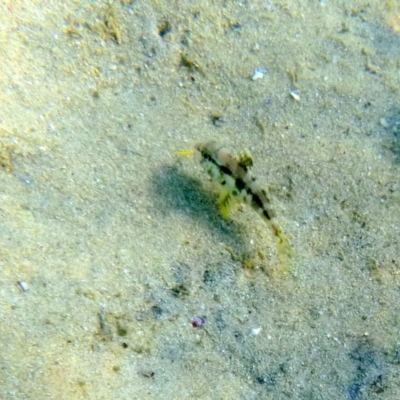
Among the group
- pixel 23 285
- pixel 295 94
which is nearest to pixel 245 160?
pixel 295 94

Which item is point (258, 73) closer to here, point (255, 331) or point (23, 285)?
point (255, 331)

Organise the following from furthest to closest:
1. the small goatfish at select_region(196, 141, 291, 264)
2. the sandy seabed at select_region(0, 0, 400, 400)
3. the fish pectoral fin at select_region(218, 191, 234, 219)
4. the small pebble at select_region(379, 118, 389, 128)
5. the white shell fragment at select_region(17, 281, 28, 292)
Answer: the small pebble at select_region(379, 118, 389, 128) → the fish pectoral fin at select_region(218, 191, 234, 219) → the small goatfish at select_region(196, 141, 291, 264) → the sandy seabed at select_region(0, 0, 400, 400) → the white shell fragment at select_region(17, 281, 28, 292)

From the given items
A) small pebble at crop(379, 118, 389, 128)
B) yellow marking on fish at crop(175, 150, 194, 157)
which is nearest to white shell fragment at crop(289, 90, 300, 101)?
small pebble at crop(379, 118, 389, 128)

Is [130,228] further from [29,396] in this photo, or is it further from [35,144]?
[29,396]

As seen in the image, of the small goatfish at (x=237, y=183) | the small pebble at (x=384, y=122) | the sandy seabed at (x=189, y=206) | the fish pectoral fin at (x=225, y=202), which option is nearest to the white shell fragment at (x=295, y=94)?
the sandy seabed at (x=189, y=206)

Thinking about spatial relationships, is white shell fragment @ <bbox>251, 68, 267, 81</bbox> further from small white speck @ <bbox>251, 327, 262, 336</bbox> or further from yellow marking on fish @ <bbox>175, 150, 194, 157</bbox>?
small white speck @ <bbox>251, 327, 262, 336</bbox>

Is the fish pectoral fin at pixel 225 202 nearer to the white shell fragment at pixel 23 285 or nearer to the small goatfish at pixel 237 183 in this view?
the small goatfish at pixel 237 183

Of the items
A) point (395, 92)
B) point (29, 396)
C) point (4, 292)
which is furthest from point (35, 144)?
point (395, 92)
